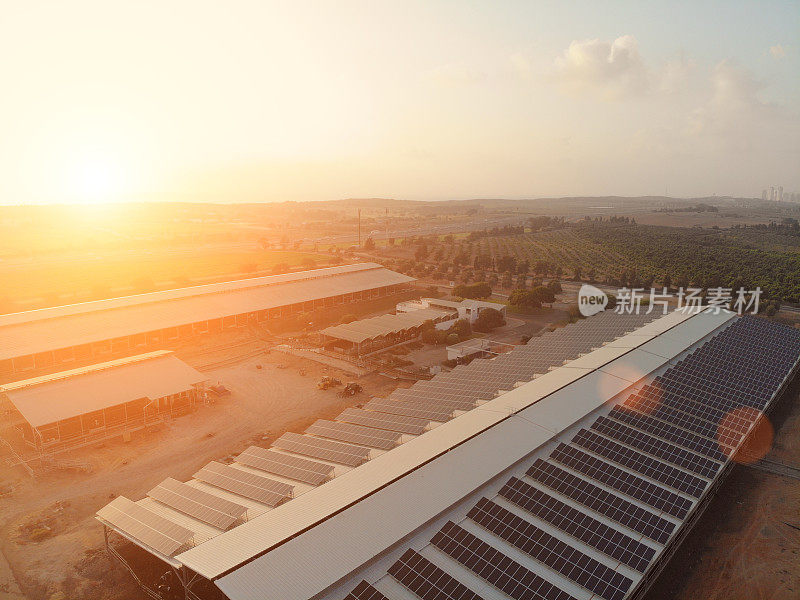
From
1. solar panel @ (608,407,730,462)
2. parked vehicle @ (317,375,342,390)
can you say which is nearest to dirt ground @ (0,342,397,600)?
parked vehicle @ (317,375,342,390)

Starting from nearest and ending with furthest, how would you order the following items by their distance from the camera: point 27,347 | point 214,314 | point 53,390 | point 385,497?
1. point 385,497
2. point 53,390
3. point 27,347
4. point 214,314

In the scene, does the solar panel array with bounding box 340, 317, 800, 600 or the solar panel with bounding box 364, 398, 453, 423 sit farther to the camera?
the solar panel with bounding box 364, 398, 453, 423

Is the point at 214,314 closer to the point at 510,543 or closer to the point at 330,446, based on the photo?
the point at 330,446

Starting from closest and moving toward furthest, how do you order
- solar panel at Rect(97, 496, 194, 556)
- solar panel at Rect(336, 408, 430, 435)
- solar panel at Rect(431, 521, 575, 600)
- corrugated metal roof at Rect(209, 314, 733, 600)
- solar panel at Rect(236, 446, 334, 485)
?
corrugated metal roof at Rect(209, 314, 733, 600)
solar panel at Rect(431, 521, 575, 600)
solar panel at Rect(97, 496, 194, 556)
solar panel at Rect(236, 446, 334, 485)
solar panel at Rect(336, 408, 430, 435)

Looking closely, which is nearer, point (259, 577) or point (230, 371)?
point (259, 577)

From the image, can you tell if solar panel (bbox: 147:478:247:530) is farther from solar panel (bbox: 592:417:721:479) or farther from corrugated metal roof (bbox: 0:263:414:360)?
corrugated metal roof (bbox: 0:263:414:360)

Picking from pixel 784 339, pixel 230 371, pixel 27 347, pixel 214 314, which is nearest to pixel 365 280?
pixel 214 314

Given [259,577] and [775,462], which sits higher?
[259,577]

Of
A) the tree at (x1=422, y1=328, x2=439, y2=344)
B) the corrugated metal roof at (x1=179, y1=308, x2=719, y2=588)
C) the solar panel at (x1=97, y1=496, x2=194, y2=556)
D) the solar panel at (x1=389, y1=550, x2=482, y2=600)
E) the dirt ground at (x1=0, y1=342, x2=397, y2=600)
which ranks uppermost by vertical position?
the corrugated metal roof at (x1=179, y1=308, x2=719, y2=588)
